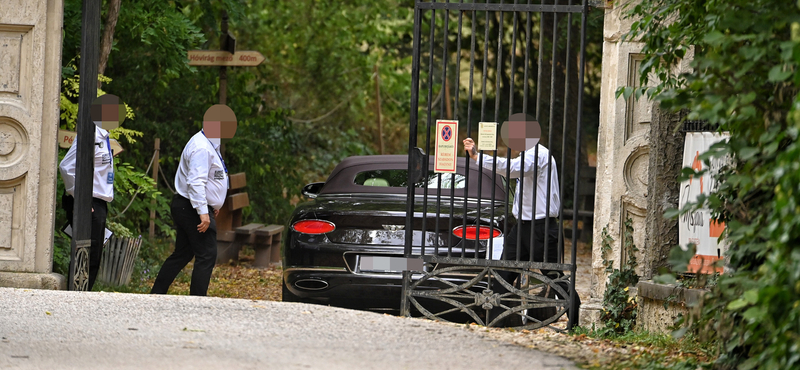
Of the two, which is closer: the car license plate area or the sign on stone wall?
the sign on stone wall

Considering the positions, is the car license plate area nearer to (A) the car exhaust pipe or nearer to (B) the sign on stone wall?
(A) the car exhaust pipe

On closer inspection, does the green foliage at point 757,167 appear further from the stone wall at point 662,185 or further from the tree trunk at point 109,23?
the tree trunk at point 109,23

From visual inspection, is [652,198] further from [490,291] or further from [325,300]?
[325,300]

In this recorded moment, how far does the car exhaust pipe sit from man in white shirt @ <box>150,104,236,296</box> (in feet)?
2.35

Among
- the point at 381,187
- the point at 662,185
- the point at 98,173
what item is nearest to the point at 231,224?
the point at 381,187

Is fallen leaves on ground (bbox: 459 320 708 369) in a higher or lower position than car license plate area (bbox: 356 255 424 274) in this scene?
lower

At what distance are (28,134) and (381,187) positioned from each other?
9.63 feet

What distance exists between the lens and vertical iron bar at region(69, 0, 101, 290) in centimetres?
655

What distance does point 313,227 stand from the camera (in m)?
6.85

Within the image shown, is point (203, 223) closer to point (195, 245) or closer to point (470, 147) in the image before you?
point (195, 245)

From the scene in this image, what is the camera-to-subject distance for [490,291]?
6.31m

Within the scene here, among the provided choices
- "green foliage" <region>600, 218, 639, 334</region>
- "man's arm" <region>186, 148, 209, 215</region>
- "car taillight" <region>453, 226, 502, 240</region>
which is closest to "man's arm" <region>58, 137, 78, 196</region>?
"man's arm" <region>186, 148, 209, 215</region>

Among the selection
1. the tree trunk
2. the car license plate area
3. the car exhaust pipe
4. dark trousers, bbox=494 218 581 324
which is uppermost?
the tree trunk

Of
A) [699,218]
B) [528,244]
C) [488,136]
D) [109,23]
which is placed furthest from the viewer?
[109,23]
